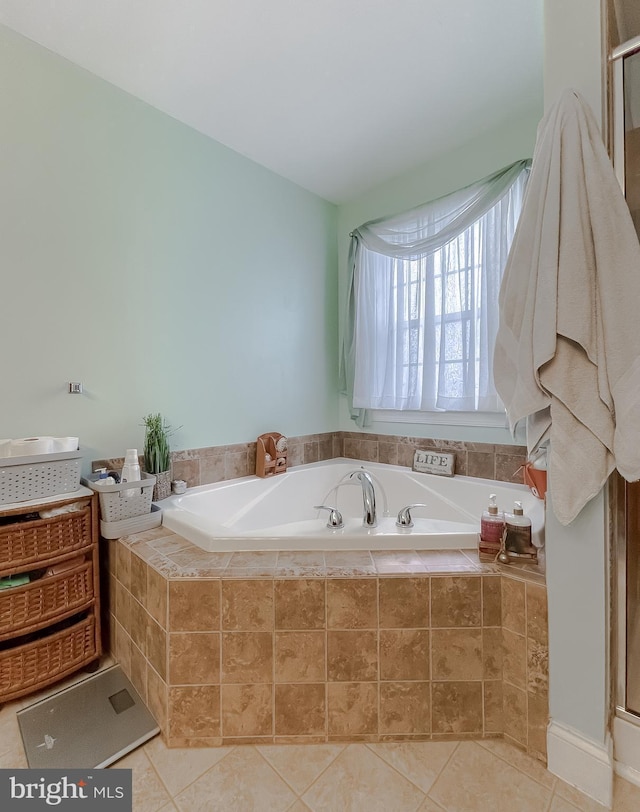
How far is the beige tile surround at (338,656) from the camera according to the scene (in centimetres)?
114

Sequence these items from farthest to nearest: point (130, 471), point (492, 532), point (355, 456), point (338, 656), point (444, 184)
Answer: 1. point (355, 456)
2. point (444, 184)
3. point (130, 471)
4. point (492, 532)
5. point (338, 656)

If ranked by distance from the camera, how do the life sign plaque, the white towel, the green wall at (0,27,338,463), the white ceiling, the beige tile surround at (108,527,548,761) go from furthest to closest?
the life sign plaque < the green wall at (0,27,338,463) < the white ceiling < the beige tile surround at (108,527,548,761) < the white towel

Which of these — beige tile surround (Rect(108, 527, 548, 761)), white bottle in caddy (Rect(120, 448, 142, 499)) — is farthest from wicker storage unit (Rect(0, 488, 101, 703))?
beige tile surround (Rect(108, 527, 548, 761))

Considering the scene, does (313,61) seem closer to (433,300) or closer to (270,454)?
(433,300)

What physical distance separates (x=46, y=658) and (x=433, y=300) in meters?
2.45

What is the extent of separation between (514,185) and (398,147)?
0.71m

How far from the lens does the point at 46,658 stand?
51.8 inches

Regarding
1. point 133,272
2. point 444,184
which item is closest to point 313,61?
point 444,184

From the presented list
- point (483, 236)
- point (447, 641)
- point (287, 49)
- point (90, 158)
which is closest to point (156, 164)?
point (90, 158)

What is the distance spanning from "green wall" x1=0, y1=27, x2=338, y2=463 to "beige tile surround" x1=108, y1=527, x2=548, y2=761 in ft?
3.34

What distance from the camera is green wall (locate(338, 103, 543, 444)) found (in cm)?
196

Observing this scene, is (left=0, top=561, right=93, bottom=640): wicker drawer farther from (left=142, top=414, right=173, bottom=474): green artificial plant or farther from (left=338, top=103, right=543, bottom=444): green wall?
(left=338, top=103, right=543, bottom=444): green wall

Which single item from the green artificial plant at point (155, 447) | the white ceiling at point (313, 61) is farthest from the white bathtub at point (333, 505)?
the white ceiling at point (313, 61)

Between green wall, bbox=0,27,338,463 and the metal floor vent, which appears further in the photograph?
green wall, bbox=0,27,338,463
